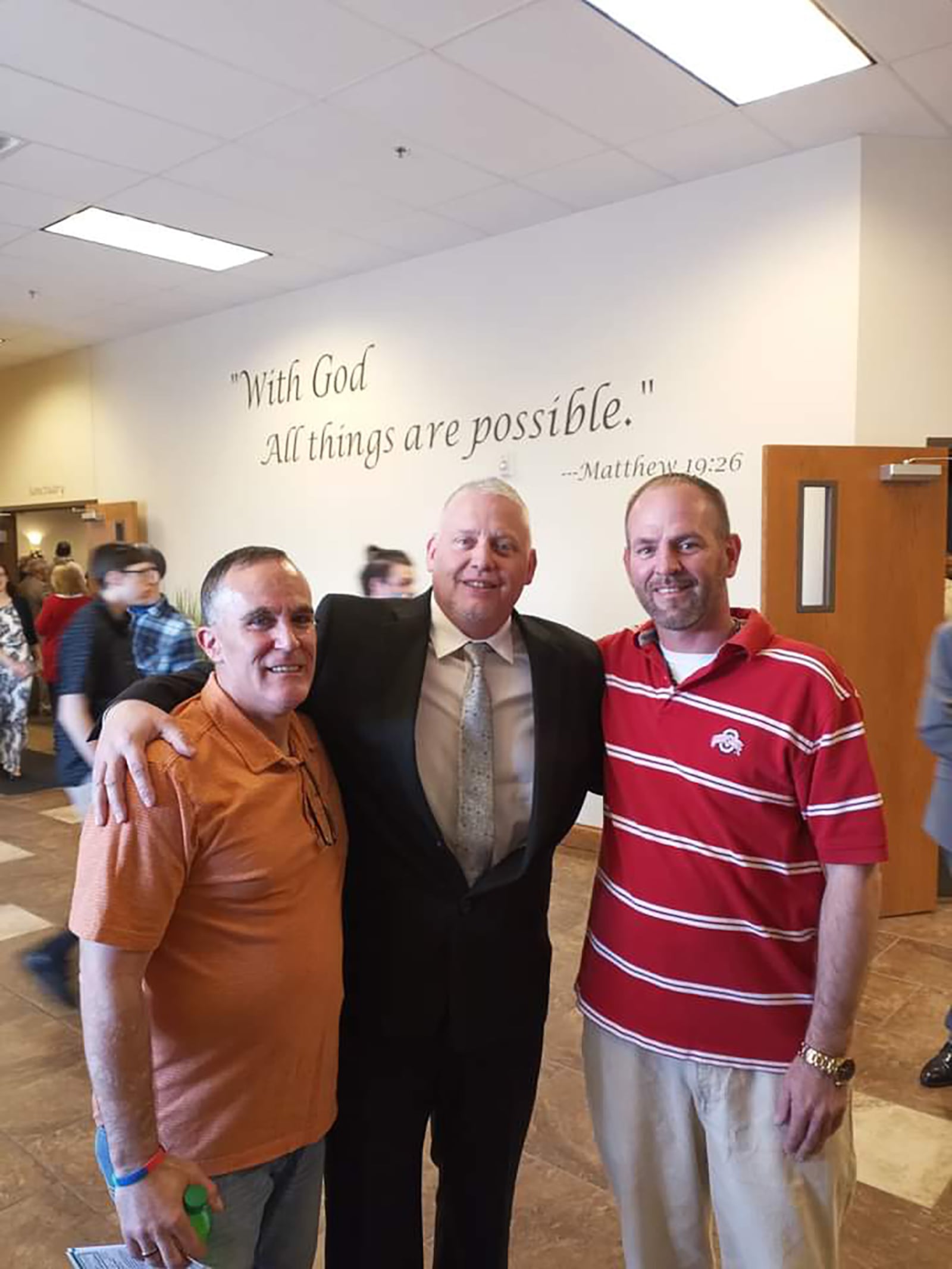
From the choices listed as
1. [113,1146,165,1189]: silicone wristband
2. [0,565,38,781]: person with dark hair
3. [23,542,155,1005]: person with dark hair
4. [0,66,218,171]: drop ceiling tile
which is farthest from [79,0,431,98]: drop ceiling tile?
[0,565,38,781]: person with dark hair

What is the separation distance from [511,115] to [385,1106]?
3737 millimetres

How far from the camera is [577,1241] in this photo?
2.32 metres

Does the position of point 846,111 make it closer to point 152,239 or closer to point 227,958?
point 152,239

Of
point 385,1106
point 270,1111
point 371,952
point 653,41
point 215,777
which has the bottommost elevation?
point 385,1106

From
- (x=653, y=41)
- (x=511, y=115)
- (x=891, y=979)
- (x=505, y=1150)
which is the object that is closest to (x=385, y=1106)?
(x=505, y=1150)

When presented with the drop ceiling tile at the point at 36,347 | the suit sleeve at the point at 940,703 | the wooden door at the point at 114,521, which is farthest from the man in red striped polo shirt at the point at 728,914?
the drop ceiling tile at the point at 36,347

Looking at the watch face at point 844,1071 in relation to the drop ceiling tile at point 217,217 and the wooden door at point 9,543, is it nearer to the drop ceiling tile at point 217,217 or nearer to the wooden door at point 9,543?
the drop ceiling tile at point 217,217

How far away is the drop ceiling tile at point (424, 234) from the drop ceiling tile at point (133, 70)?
4.43 feet

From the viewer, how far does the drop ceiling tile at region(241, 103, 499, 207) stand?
4.00 metres

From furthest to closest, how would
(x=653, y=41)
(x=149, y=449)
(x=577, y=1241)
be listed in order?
1. (x=149, y=449)
2. (x=653, y=41)
3. (x=577, y=1241)

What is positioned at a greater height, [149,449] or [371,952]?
[149,449]

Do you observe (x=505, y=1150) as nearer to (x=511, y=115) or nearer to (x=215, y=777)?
(x=215, y=777)

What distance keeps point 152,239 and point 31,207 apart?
717 mm

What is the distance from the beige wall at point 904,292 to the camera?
4223mm
